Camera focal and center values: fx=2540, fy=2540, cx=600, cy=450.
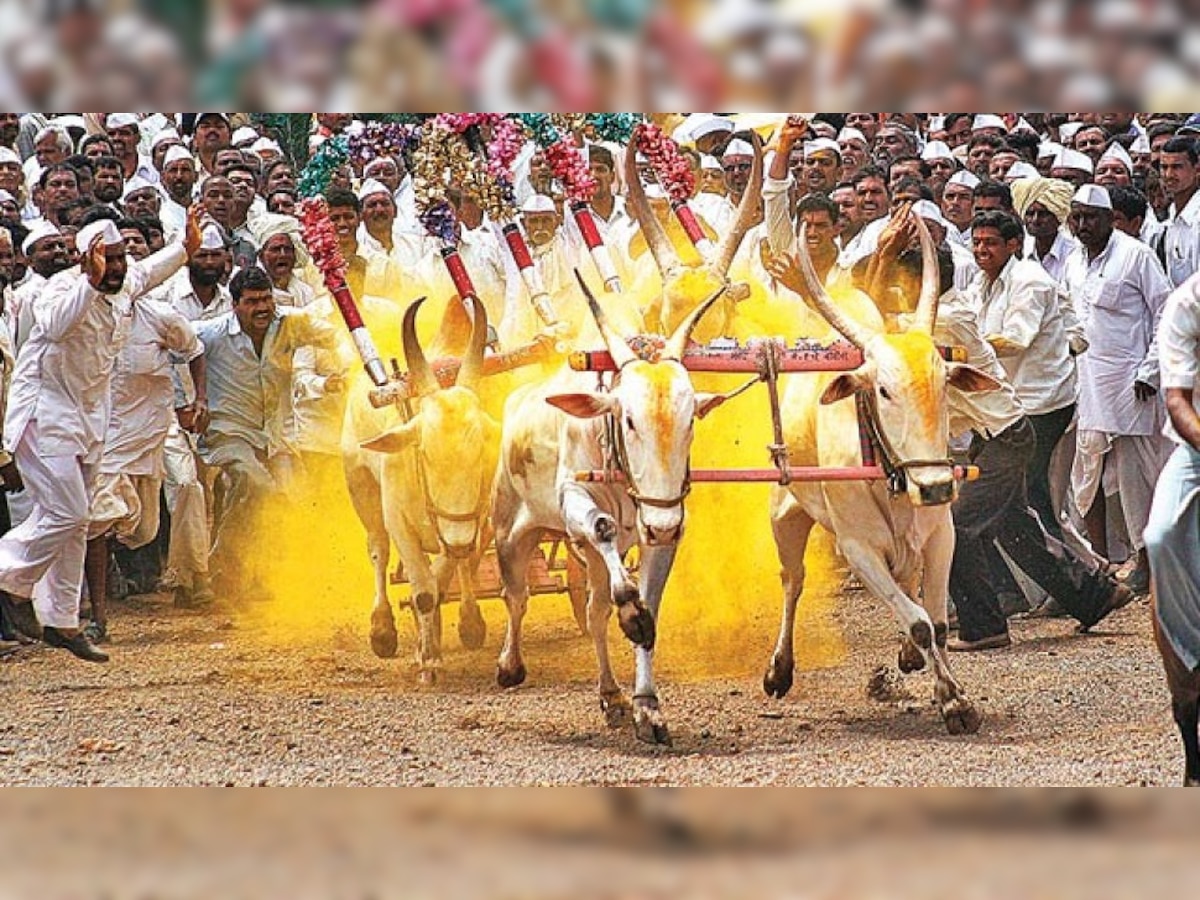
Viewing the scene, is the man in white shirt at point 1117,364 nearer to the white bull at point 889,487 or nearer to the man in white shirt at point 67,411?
the white bull at point 889,487

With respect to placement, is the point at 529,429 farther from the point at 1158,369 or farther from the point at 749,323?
the point at 1158,369

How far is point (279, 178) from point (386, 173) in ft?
→ 1.29

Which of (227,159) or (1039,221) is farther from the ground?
(227,159)

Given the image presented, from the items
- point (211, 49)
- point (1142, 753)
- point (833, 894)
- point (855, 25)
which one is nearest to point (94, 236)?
point (211, 49)

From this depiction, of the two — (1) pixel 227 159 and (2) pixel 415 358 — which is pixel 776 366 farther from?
(1) pixel 227 159

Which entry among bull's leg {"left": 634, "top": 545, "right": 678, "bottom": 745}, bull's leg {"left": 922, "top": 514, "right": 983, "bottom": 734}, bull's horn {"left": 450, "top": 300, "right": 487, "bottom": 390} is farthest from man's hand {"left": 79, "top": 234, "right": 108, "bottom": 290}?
bull's leg {"left": 922, "top": 514, "right": 983, "bottom": 734}

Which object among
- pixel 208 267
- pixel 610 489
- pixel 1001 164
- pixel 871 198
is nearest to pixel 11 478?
pixel 208 267

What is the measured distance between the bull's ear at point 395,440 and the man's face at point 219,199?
1.00 meters

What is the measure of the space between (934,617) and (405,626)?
2004 mm

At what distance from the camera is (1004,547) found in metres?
9.74

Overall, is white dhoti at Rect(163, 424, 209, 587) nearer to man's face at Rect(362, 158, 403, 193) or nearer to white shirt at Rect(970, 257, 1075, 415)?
man's face at Rect(362, 158, 403, 193)

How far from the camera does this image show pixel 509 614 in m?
9.40

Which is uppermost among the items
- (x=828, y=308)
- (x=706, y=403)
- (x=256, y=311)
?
(x=256, y=311)

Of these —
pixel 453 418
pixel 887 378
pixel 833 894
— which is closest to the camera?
pixel 833 894
